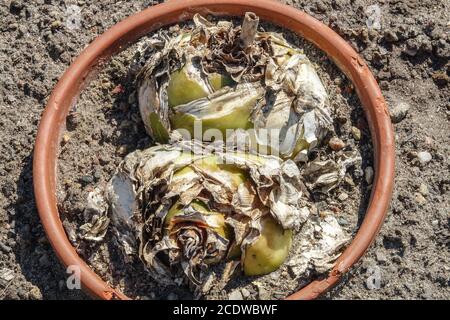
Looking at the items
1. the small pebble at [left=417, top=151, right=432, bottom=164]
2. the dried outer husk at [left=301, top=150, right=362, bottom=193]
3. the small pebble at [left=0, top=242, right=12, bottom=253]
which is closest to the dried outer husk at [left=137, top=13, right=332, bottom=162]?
the dried outer husk at [left=301, top=150, right=362, bottom=193]

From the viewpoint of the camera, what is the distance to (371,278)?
272 centimetres

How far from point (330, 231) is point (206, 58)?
0.80m

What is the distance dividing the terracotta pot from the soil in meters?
0.06

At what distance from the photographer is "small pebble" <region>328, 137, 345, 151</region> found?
2.71 meters

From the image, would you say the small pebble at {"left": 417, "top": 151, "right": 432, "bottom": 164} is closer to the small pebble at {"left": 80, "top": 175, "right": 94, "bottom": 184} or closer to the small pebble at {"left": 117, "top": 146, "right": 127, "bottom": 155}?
the small pebble at {"left": 117, "top": 146, "right": 127, "bottom": 155}

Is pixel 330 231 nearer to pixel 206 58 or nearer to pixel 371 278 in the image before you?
pixel 371 278

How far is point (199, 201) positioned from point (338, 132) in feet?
2.54

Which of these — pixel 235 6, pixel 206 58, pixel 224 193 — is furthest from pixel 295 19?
pixel 224 193

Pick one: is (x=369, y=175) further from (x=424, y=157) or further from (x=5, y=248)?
(x=5, y=248)

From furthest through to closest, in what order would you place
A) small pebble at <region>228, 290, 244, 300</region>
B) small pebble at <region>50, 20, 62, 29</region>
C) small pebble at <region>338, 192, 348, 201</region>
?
small pebble at <region>50, 20, 62, 29</region> < small pebble at <region>338, 192, 348, 201</region> < small pebble at <region>228, 290, 244, 300</region>

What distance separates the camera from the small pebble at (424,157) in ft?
9.31

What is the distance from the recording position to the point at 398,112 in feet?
9.46

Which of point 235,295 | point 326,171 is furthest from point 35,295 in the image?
point 326,171

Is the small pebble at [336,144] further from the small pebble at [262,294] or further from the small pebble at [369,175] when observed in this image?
the small pebble at [262,294]
